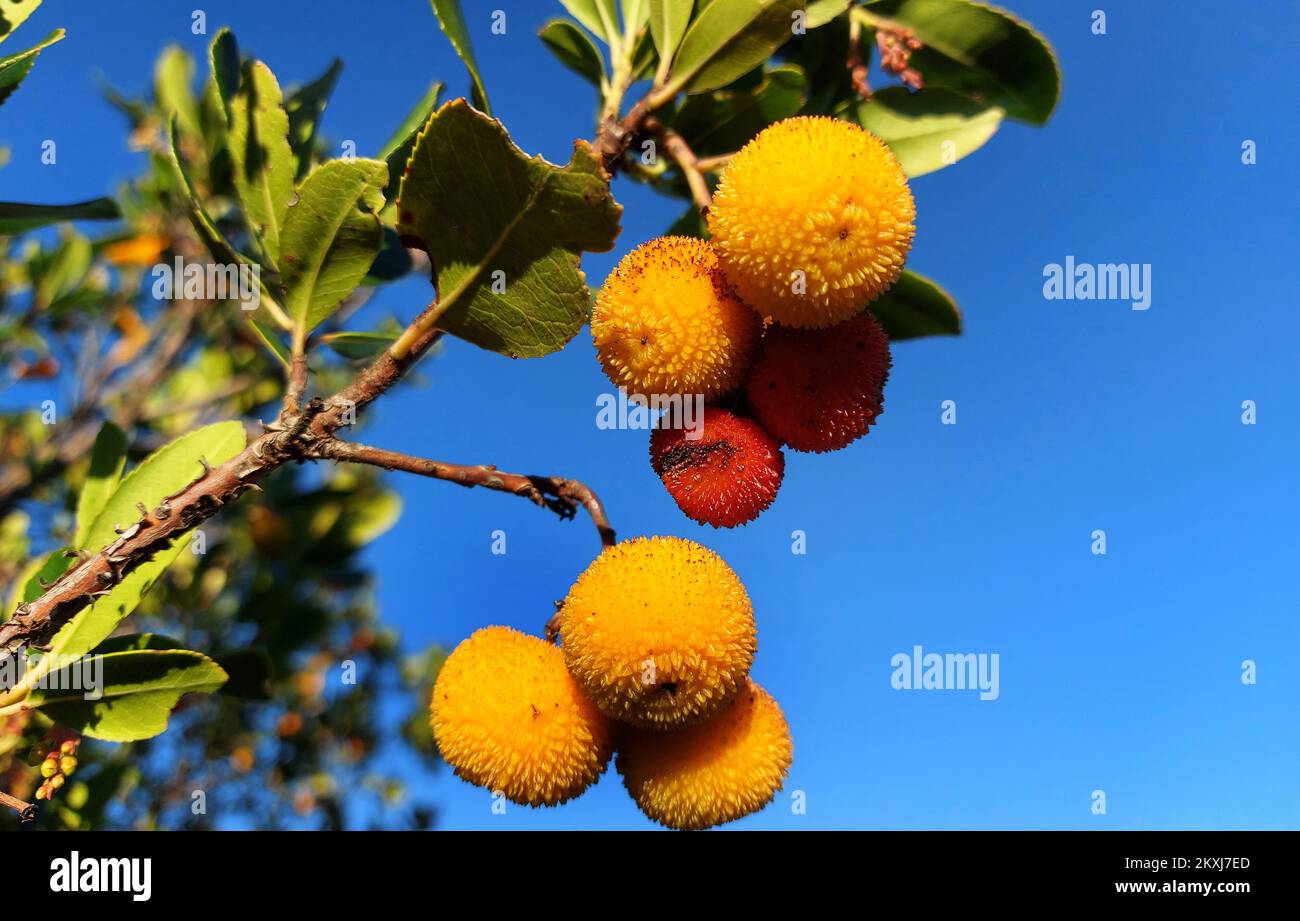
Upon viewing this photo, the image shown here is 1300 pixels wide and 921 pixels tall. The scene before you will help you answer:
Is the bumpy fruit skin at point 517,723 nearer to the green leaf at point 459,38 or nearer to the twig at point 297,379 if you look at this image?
the twig at point 297,379

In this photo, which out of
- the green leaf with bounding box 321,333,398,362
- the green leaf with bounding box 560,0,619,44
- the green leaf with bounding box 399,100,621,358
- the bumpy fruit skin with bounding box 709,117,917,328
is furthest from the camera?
the green leaf with bounding box 321,333,398,362

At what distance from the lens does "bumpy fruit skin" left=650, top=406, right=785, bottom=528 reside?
4.21 feet

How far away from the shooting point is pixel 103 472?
64.8 inches

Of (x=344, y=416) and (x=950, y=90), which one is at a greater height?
(x=950, y=90)

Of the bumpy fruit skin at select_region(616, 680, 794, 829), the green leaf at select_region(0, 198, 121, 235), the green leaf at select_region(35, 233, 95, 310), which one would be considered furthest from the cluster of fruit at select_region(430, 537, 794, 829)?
the green leaf at select_region(35, 233, 95, 310)

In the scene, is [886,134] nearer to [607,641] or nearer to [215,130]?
[607,641]

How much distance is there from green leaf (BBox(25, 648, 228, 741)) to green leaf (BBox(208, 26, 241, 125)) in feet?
2.66

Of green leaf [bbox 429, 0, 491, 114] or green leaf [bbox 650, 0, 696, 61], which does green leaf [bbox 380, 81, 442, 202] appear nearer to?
green leaf [bbox 429, 0, 491, 114]

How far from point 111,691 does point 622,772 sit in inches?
31.2

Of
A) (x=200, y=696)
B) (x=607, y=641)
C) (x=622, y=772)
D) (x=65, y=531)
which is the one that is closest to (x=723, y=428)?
(x=607, y=641)

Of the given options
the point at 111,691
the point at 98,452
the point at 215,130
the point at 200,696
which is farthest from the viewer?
the point at 200,696

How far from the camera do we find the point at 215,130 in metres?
2.58

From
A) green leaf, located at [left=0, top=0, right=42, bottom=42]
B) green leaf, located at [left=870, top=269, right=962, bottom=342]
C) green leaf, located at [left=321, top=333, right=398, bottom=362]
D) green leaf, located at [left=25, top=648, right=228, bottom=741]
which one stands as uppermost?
green leaf, located at [left=0, top=0, right=42, bottom=42]

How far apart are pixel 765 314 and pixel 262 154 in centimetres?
77
